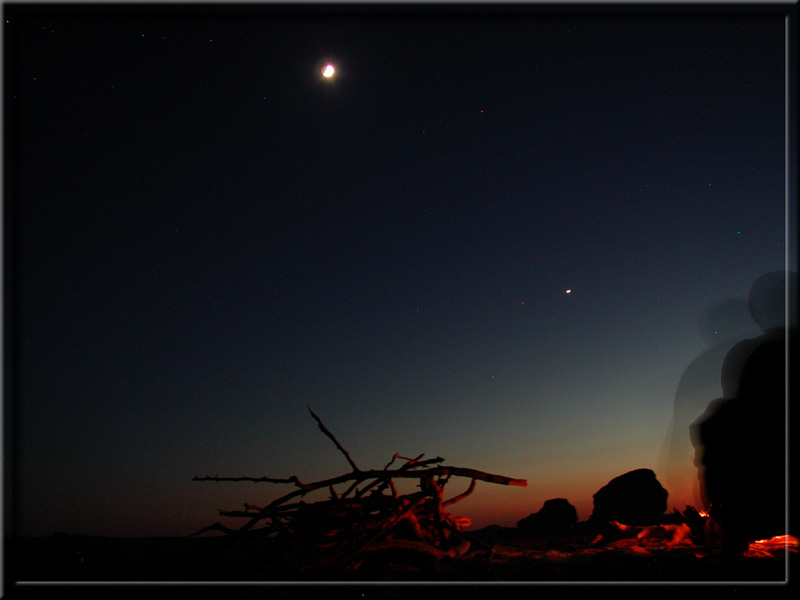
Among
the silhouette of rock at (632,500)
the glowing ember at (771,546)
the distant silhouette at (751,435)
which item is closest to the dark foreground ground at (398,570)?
the glowing ember at (771,546)

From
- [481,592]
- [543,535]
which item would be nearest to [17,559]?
[481,592]

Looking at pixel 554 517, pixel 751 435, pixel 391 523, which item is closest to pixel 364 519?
pixel 391 523

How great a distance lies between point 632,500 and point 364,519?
2360 mm

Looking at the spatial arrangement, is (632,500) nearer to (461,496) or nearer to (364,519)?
(461,496)

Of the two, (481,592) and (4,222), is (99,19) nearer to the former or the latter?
(4,222)

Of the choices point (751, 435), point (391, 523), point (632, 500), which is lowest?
point (632, 500)

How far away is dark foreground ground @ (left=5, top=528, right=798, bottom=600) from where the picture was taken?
2.81m

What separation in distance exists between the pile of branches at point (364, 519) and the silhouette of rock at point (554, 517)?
3.51 ft

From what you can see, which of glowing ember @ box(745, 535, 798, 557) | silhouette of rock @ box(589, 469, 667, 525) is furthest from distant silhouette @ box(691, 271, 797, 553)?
silhouette of rock @ box(589, 469, 667, 525)

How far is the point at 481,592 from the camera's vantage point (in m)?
2.75

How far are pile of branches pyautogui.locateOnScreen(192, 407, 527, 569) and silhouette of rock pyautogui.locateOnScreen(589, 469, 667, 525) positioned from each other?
1382 millimetres

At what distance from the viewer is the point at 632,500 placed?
14.7ft

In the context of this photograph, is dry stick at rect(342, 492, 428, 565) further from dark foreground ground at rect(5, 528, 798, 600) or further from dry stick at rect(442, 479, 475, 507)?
dry stick at rect(442, 479, 475, 507)

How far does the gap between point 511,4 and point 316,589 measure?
3.30 m
